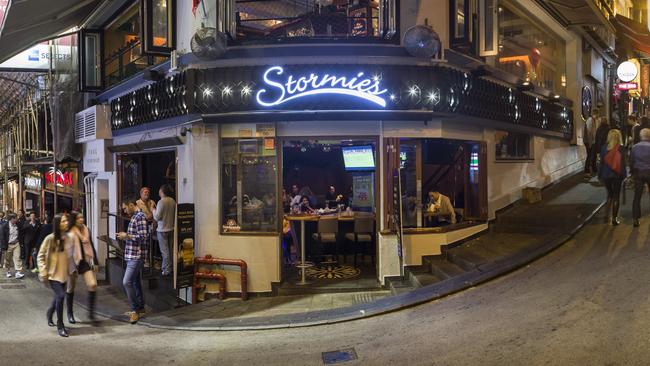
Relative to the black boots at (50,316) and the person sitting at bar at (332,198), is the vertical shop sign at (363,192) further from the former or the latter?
the black boots at (50,316)

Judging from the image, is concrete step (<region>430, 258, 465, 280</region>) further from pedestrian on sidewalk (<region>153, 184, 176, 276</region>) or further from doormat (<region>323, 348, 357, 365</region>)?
pedestrian on sidewalk (<region>153, 184, 176, 276</region>)

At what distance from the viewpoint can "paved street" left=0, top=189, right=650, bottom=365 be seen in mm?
5223

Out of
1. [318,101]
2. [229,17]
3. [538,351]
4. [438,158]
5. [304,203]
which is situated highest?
[229,17]

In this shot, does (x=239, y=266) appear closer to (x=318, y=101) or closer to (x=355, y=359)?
(x=318, y=101)

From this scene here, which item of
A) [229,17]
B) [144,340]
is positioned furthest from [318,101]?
[144,340]

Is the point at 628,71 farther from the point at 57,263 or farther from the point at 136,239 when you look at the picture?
the point at 57,263

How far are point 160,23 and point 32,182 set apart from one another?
17.9m

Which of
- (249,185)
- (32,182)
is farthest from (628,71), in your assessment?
(32,182)

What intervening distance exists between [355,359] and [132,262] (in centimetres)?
475

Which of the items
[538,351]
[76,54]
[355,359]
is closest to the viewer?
[538,351]

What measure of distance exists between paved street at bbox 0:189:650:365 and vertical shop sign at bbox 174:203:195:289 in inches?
53.2

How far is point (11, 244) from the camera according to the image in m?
15.3

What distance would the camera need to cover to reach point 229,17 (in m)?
9.40

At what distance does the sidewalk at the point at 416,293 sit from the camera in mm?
7699
